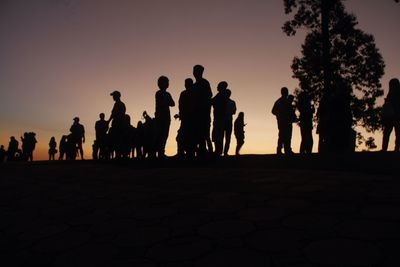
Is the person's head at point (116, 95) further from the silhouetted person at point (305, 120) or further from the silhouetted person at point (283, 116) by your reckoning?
the silhouetted person at point (305, 120)

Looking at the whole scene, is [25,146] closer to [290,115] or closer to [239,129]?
[239,129]

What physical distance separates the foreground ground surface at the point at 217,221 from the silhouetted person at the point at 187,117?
2.02 m

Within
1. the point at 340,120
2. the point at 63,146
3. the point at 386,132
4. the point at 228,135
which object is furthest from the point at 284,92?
the point at 63,146

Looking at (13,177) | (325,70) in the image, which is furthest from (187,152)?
(325,70)

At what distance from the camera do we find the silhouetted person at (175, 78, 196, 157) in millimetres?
8234

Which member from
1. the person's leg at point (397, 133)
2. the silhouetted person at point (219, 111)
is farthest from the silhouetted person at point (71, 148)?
the person's leg at point (397, 133)

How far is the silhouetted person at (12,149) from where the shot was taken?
21.5m

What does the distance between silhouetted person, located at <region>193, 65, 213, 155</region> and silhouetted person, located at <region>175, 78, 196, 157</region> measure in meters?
0.14

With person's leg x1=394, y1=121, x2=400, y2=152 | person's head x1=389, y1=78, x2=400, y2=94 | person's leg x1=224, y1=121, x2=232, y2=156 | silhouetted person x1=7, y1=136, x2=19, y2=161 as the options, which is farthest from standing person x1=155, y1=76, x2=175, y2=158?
silhouetted person x1=7, y1=136, x2=19, y2=161

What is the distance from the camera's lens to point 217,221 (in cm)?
366

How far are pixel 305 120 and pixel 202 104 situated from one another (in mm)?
4432

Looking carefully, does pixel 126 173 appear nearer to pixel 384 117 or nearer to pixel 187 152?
pixel 187 152

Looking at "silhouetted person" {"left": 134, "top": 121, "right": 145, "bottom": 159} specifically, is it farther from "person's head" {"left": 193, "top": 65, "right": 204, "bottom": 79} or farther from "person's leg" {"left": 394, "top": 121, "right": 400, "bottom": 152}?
"person's leg" {"left": 394, "top": 121, "right": 400, "bottom": 152}

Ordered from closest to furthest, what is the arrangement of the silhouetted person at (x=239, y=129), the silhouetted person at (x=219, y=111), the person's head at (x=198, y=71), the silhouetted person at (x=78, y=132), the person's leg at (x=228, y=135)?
the person's head at (x=198, y=71) → the silhouetted person at (x=219, y=111) → the person's leg at (x=228, y=135) → the silhouetted person at (x=239, y=129) → the silhouetted person at (x=78, y=132)
